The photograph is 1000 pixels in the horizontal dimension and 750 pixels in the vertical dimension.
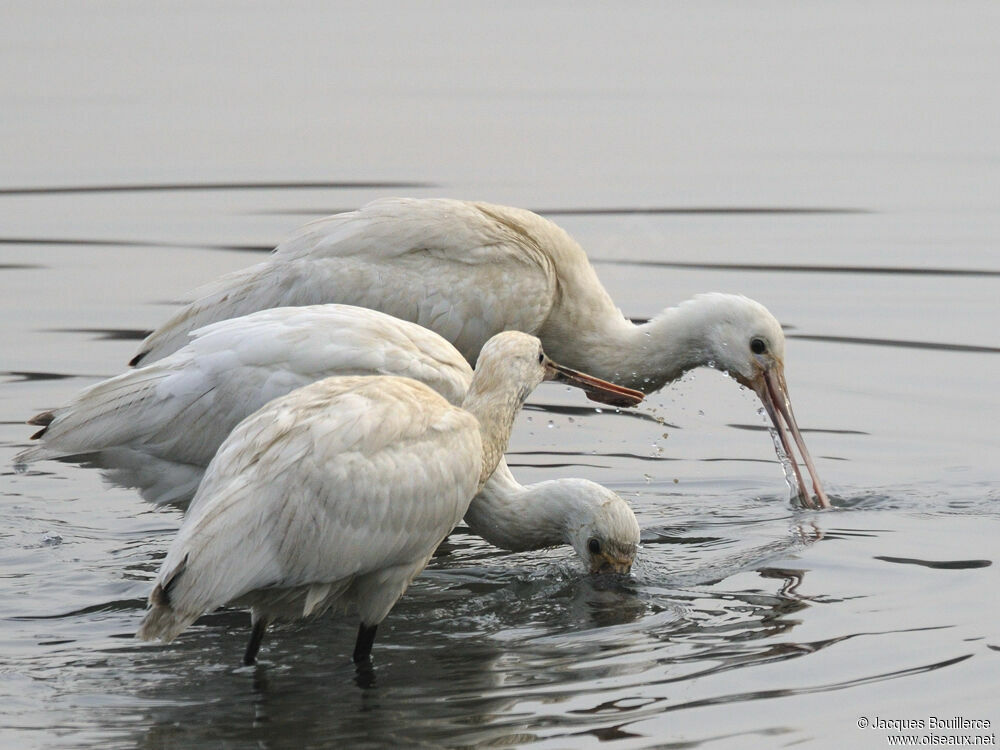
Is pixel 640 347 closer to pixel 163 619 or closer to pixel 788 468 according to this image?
pixel 788 468

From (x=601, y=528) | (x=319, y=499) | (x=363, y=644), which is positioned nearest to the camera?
(x=319, y=499)

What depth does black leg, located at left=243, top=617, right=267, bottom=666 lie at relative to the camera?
359 inches

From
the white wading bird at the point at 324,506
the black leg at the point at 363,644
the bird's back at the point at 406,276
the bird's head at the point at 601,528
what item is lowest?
the black leg at the point at 363,644

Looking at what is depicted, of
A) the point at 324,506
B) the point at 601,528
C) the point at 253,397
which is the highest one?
the point at 253,397

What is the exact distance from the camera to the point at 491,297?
11.5 m

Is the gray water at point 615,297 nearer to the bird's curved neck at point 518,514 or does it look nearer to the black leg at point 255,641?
the black leg at point 255,641

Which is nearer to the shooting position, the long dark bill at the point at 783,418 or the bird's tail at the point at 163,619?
the bird's tail at the point at 163,619

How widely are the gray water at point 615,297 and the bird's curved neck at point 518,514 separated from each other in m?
0.24

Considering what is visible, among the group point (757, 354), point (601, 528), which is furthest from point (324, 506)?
point (757, 354)

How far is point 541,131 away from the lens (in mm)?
19453

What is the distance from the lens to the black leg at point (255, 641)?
9117 millimetres

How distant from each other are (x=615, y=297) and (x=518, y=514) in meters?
5.48

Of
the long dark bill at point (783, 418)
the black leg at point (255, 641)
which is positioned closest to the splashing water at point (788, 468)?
the long dark bill at point (783, 418)

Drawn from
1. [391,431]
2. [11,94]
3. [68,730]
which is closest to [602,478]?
[391,431]
